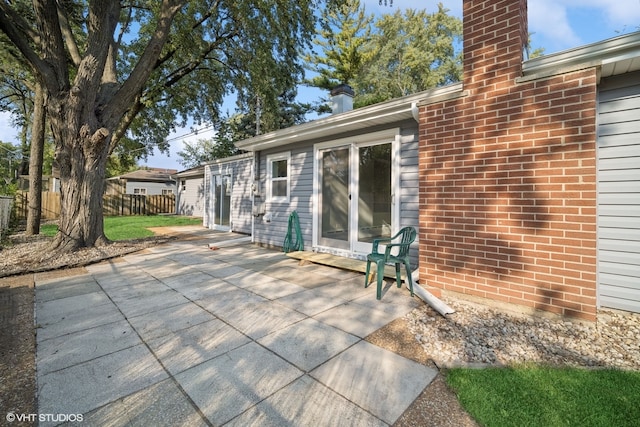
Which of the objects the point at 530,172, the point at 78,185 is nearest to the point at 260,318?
the point at 530,172

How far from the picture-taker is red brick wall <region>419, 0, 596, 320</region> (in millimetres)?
2615

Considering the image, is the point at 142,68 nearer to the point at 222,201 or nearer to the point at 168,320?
the point at 222,201

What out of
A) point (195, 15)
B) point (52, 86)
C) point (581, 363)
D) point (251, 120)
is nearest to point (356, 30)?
point (251, 120)

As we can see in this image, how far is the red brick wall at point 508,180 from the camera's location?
2.62 meters

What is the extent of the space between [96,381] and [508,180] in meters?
3.87

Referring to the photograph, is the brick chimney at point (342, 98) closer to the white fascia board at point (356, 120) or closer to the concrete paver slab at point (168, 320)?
the white fascia board at point (356, 120)

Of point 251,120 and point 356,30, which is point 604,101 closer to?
point 356,30

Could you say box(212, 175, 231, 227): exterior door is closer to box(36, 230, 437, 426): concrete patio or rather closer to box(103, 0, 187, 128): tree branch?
box(103, 0, 187, 128): tree branch

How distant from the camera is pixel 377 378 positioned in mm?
1910

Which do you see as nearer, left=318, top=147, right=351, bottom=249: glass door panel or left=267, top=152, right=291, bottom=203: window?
left=318, top=147, right=351, bottom=249: glass door panel

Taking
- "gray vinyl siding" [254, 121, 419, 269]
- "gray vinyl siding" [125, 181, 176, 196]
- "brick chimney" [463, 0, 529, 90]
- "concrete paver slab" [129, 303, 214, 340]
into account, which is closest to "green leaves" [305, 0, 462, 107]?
"gray vinyl siding" [254, 121, 419, 269]

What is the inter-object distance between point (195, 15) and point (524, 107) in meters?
9.05

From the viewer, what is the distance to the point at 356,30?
18.0 metres

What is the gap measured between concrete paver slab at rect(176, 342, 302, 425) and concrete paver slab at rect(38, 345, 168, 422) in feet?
0.88
